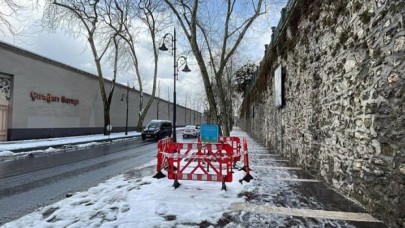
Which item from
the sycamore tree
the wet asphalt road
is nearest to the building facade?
the wet asphalt road

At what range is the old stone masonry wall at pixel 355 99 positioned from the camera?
173 inches

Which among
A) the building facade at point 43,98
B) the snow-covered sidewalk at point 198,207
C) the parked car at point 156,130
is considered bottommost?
the snow-covered sidewalk at point 198,207

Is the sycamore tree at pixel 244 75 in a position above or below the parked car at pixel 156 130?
above

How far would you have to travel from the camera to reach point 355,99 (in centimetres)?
588

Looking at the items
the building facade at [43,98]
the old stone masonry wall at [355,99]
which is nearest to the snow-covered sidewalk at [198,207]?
the old stone masonry wall at [355,99]

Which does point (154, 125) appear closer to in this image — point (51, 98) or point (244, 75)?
point (51, 98)

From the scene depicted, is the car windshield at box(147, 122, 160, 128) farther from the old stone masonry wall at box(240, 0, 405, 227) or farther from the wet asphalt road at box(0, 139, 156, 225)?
the old stone masonry wall at box(240, 0, 405, 227)

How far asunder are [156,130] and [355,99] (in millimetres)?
23587

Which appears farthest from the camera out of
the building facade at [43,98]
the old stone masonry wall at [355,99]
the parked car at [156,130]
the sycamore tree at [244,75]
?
the sycamore tree at [244,75]

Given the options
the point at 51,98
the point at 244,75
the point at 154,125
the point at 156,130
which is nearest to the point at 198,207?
the point at 156,130

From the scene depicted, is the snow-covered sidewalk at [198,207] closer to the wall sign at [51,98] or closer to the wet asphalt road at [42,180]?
the wet asphalt road at [42,180]

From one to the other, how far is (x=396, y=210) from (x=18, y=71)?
23.7 metres

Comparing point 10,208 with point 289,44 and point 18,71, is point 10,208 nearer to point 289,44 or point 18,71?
point 289,44

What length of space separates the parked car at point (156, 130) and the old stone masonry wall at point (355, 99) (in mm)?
18986
